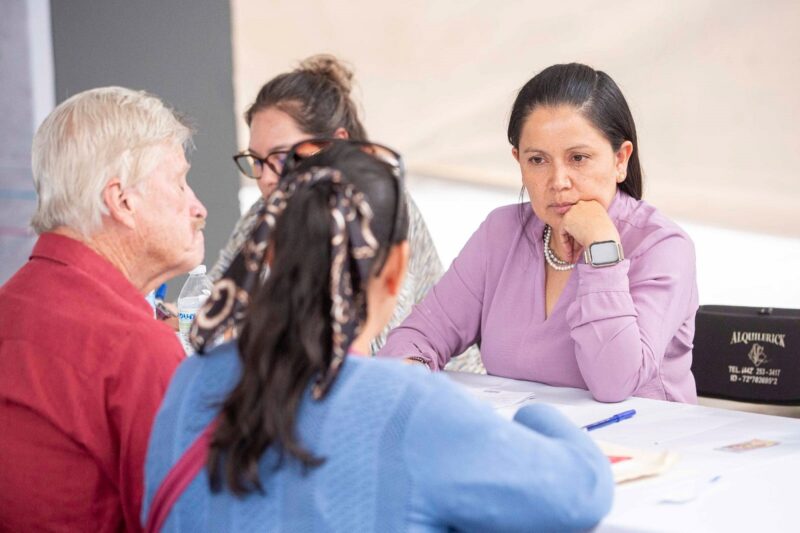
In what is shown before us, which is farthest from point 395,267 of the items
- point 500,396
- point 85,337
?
point 500,396

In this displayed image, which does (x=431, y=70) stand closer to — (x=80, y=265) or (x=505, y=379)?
(x=505, y=379)

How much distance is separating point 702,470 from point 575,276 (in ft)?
2.73

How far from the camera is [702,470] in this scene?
5.08 feet

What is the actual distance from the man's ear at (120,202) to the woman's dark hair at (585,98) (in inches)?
41.3

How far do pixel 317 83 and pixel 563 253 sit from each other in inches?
39.6

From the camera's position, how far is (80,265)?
165cm

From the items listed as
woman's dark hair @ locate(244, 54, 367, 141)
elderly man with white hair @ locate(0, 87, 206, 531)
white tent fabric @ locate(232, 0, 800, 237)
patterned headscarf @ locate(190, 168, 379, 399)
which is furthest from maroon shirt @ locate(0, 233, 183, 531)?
white tent fabric @ locate(232, 0, 800, 237)

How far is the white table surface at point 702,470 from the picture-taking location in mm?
1349

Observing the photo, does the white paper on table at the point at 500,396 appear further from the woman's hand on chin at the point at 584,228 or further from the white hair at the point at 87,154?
the white hair at the point at 87,154

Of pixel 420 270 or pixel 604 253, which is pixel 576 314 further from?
pixel 420 270

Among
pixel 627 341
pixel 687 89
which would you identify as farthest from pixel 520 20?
pixel 627 341

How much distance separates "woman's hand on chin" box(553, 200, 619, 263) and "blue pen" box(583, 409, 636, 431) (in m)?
0.43

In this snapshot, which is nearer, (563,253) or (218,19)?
(563,253)

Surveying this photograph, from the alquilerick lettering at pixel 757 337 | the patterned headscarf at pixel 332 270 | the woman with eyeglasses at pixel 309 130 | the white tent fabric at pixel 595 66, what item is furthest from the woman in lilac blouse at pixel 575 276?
the white tent fabric at pixel 595 66
